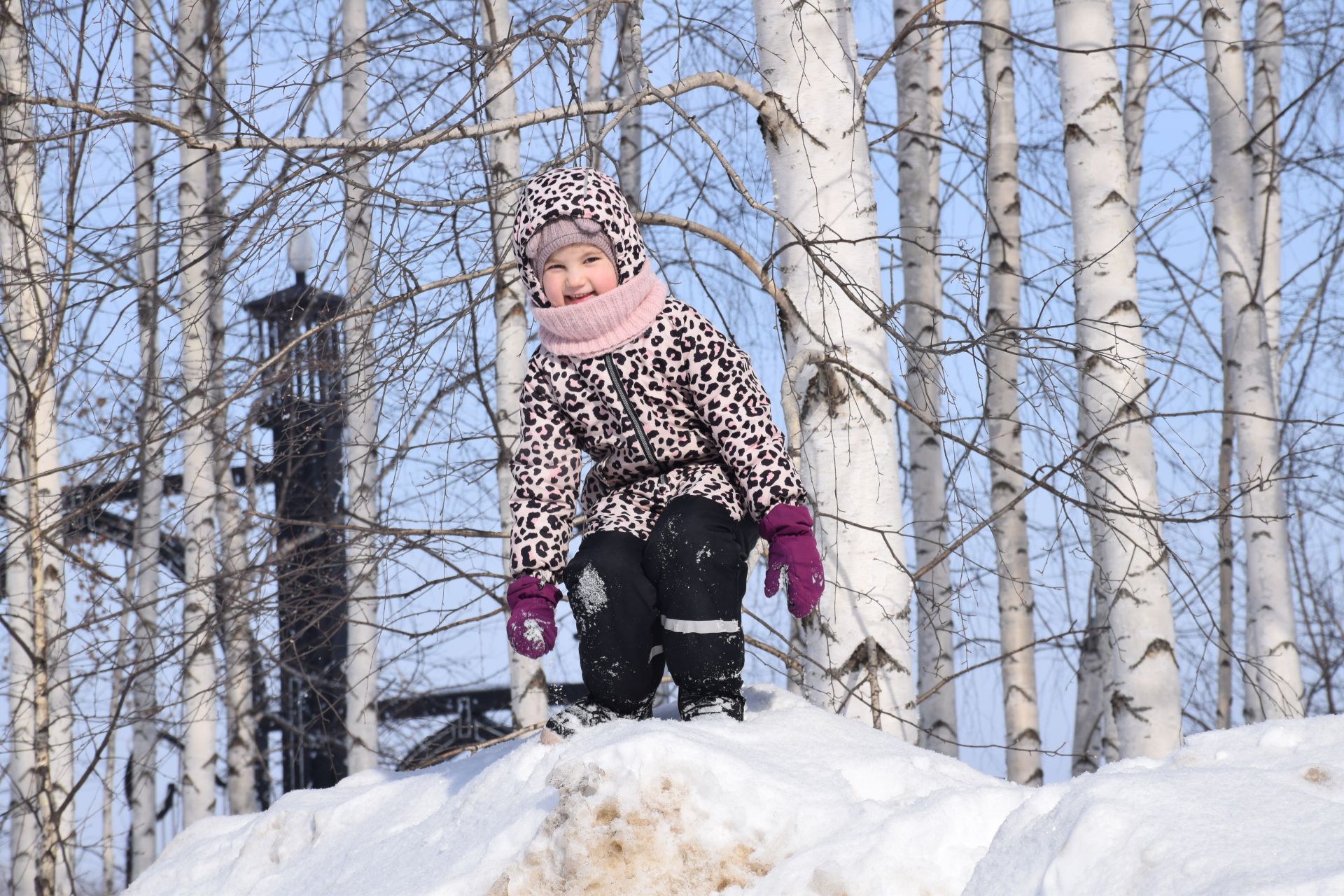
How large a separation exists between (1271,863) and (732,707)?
1.38 metres

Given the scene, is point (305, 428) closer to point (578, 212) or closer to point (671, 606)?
point (578, 212)

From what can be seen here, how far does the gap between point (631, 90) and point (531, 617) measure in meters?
2.13

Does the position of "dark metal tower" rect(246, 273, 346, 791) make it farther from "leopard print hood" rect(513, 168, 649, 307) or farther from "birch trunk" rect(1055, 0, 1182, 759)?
"birch trunk" rect(1055, 0, 1182, 759)

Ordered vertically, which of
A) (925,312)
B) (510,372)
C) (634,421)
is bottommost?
(634,421)

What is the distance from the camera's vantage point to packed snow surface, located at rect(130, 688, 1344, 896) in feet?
5.97

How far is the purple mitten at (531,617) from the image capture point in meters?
2.87

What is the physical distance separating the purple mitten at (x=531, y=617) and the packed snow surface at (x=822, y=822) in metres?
0.24

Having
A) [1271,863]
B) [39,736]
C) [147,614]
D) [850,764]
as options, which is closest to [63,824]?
[39,736]

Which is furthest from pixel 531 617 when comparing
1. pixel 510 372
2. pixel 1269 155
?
pixel 1269 155

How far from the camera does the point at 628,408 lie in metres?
2.99

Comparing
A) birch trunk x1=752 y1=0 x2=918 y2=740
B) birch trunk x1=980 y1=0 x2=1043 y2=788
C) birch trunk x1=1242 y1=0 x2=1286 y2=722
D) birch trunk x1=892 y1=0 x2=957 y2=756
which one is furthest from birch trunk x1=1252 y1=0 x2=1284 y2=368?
birch trunk x1=752 y1=0 x2=918 y2=740

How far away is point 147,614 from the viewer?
319 inches

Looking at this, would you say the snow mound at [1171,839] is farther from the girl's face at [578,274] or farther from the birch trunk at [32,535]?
the birch trunk at [32,535]

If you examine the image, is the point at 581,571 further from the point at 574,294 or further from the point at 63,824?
the point at 63,824
